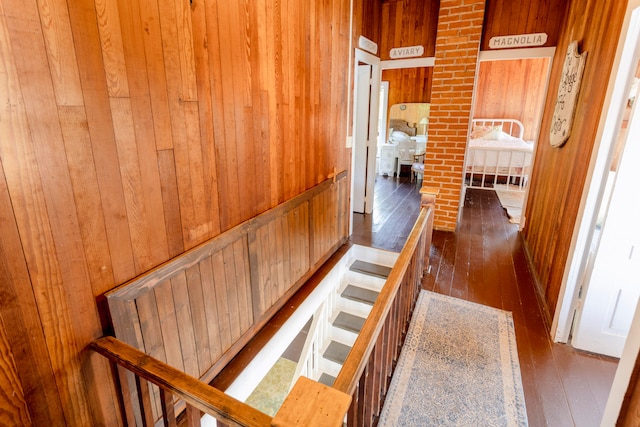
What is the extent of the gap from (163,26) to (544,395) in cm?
262

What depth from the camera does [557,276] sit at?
2.28 m

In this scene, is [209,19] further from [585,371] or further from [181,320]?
[585,371]

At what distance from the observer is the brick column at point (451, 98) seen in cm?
351

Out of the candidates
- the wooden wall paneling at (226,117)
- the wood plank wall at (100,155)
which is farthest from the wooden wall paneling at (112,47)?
the wooden wall paneling at (226,117)

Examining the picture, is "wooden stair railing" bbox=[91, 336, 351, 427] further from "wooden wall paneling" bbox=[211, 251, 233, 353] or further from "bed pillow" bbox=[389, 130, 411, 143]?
"bed pillow" bbox=[389, 130, 411, 143]

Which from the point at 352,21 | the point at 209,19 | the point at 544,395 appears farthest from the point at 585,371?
the point at 352,21

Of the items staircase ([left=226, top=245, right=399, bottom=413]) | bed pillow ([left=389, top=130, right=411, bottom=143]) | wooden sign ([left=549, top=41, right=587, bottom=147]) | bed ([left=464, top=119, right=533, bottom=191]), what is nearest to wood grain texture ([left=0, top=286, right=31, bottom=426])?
staircase ([left=226, top=245, right=399, bottom=413])

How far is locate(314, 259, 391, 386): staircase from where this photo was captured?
10.6 ft

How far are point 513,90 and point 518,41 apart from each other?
14.1 feet

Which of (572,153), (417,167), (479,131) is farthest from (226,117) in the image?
(479,131)

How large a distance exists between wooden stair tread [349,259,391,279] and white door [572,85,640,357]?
1.64m

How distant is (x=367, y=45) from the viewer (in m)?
3.73

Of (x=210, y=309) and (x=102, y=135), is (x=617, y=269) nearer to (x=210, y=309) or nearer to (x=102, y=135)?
(x=210, y=309)

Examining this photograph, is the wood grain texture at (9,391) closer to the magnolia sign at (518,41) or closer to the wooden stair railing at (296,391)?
the wooden stair railing at (296,391)
